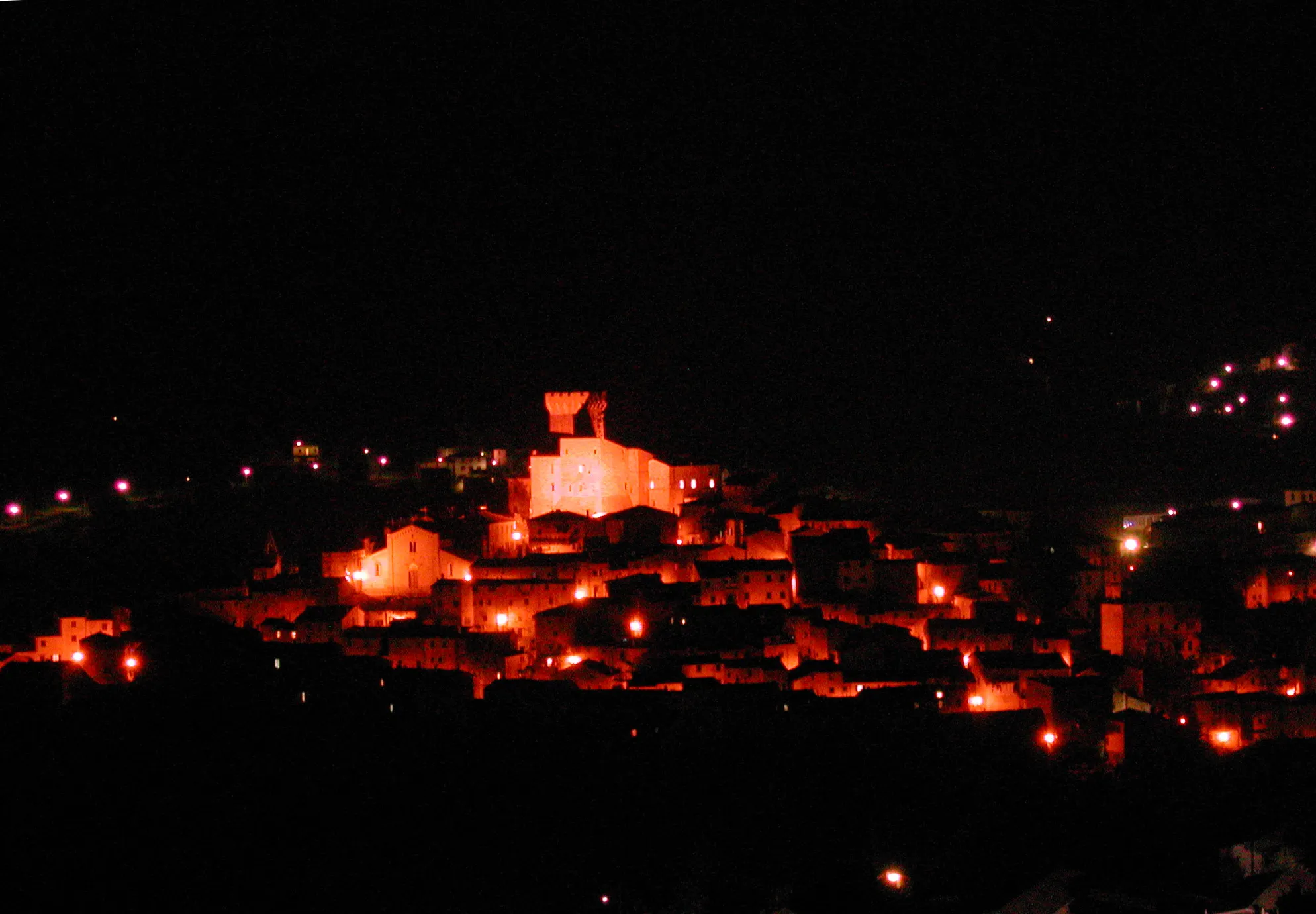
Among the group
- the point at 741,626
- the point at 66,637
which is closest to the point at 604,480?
the point at 741,626

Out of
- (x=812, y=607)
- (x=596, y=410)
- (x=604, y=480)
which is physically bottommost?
(x=812, y=607)

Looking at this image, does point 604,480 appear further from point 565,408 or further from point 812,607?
point 812,607

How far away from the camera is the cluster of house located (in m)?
18.2

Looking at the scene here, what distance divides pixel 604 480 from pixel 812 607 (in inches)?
242

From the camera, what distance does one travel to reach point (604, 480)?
25016 millimetres

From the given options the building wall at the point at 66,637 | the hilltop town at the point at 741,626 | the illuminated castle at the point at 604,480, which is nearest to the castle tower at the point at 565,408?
the hilltop town at the point at 741,626

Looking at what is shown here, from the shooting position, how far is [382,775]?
16734 mm

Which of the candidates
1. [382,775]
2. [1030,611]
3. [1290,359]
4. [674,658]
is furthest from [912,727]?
[1290,359]

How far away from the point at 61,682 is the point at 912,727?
10983mm

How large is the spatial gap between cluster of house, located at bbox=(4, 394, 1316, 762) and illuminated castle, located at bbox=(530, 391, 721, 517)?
1.5 inches

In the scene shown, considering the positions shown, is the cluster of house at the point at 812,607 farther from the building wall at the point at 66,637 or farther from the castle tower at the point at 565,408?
the castle tower at the point at 565,408

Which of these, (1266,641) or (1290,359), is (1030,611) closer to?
(1266,641)

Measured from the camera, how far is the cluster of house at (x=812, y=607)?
715 inches

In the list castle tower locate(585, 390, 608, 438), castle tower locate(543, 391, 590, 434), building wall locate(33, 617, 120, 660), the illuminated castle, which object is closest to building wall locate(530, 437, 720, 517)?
the illuminated castle
